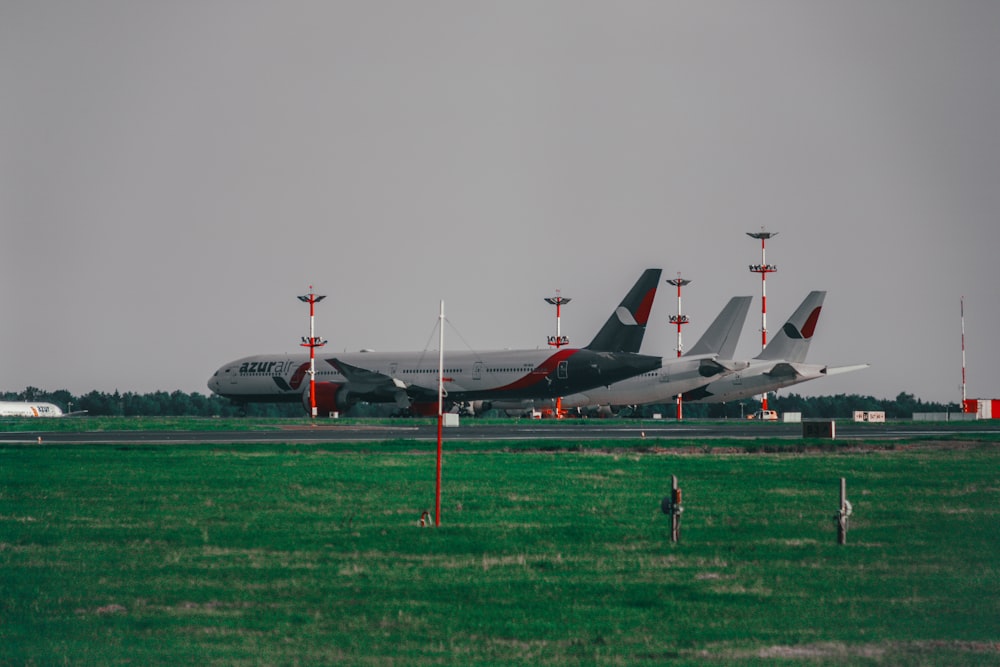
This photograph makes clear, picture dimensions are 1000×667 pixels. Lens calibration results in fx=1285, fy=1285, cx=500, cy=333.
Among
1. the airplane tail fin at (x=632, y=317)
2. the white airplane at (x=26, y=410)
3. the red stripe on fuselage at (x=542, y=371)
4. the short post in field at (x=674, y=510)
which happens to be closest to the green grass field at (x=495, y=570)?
the short post in field at (x=674, y=510)

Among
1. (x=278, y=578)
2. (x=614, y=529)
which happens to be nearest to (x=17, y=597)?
(x=278, y=578)

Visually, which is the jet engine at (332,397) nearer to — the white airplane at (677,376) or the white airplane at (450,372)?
the white airplane at (450,372)

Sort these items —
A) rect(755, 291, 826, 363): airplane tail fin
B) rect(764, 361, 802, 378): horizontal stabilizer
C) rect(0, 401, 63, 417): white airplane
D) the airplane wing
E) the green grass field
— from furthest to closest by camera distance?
rect(0, 401, 63, 417): white airplane → the airplane wing → rect(755, 291, 826, 363): airplane tail fin → rect(764, 361, 802, 378): horizontal stabilizer → the green grass field

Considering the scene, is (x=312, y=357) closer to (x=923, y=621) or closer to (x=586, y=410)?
(x=586, y=410)

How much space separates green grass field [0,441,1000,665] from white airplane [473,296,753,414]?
66339 mm

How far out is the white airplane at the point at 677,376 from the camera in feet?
344

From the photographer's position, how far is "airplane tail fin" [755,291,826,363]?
104750 mm

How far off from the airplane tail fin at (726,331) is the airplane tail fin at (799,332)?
15.0 feet

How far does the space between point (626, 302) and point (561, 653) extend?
3346 inches

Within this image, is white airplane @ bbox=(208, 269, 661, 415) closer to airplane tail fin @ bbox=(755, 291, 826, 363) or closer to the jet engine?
the jet engine

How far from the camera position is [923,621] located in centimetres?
1647

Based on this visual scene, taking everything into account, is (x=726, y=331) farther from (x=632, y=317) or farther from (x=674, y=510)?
(x=674, y=510)

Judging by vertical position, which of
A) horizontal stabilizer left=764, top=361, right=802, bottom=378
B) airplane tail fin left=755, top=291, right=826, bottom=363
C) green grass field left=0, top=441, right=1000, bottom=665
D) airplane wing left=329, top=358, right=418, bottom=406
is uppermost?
airplane tail fin left=755, top=291, right=826, bottom=363

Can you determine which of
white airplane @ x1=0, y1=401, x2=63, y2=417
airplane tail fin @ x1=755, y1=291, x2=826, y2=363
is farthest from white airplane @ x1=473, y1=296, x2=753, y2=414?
white airplane @ x1=0, y1=401, x2=63, y2=417
